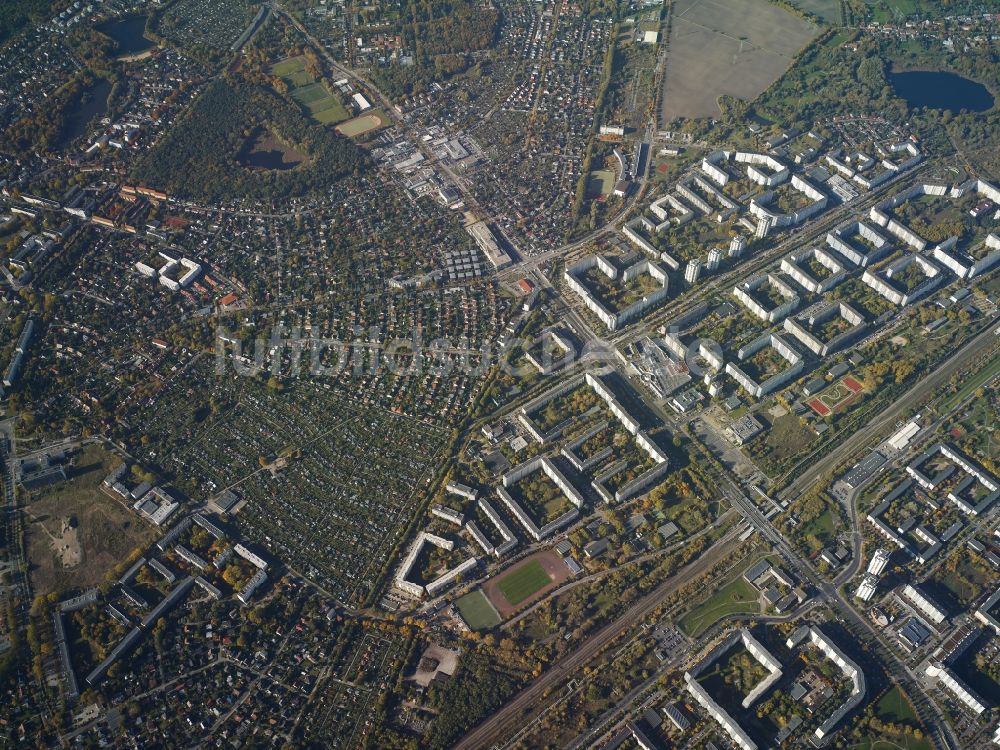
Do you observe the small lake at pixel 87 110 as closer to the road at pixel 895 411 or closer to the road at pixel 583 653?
the road at pixel 583 653

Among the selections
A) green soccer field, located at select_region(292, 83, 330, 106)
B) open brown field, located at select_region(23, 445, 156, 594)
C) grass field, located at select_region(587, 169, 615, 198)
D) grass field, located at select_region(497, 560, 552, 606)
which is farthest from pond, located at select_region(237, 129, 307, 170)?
grass field, located at select_region(497, 560, 552, 606)

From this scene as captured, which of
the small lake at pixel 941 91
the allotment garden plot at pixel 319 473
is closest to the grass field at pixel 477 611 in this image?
the allotment garden plot at pixel 319 473

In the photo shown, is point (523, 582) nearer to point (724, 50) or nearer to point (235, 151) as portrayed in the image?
point (235, 151)

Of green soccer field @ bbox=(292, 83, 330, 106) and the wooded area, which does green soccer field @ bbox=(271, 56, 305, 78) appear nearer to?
green soccer field @ bbox=(292, 83, 330, 106)

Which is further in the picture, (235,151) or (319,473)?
(235,151)

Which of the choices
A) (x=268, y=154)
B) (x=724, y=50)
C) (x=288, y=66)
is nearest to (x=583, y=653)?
(x=268, y=154)

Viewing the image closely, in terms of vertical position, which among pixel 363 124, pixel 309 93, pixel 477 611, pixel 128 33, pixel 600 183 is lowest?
pixel 477 611
